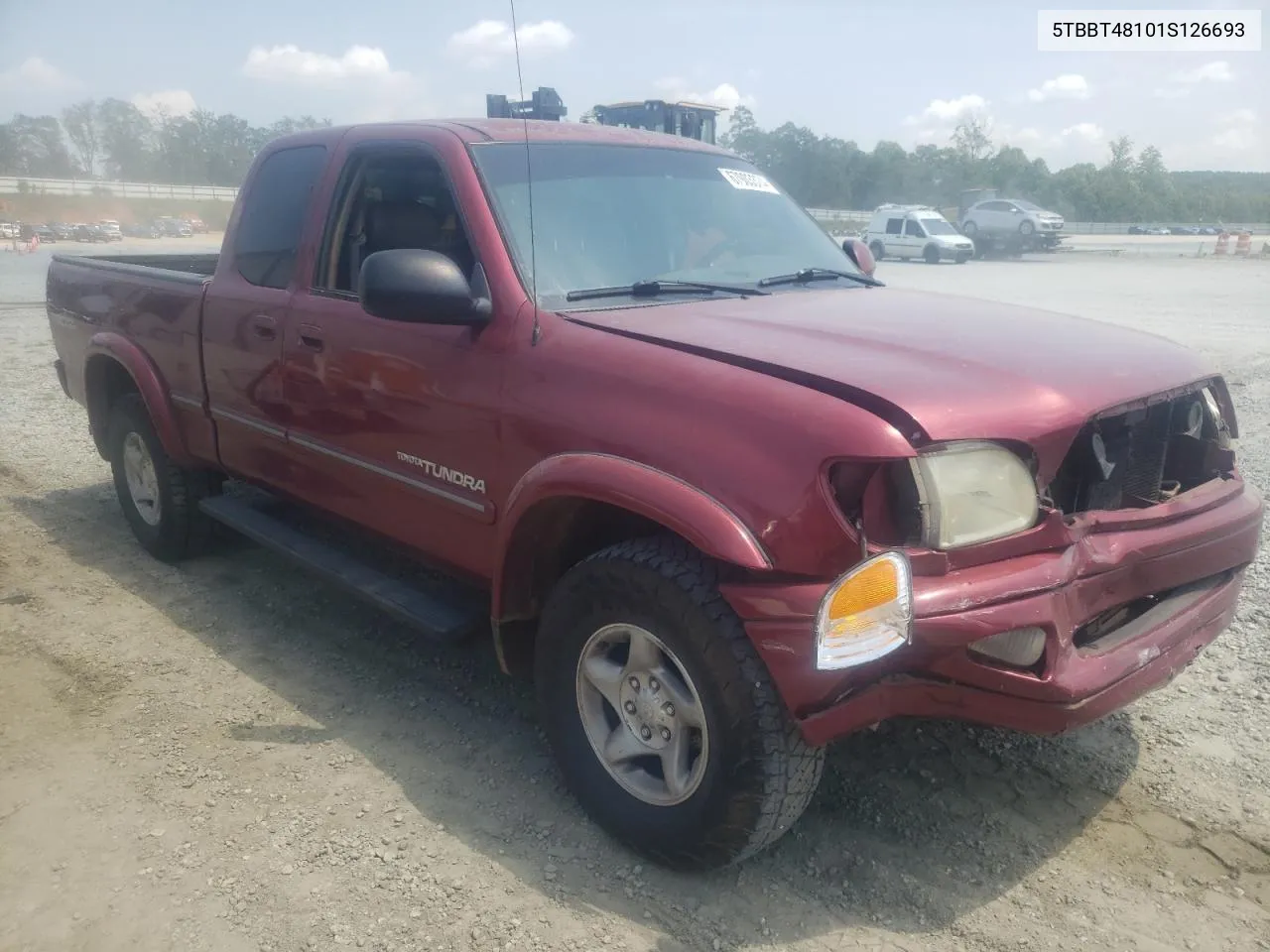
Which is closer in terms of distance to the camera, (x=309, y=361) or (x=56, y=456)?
(x=309, y=361)

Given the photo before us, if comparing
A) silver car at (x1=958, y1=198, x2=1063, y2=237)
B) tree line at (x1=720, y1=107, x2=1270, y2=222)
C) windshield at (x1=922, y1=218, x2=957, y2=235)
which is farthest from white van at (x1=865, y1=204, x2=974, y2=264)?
tree line at (x1=720, y1=107, x2=1270, y2=222)

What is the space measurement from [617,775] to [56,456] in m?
5.93

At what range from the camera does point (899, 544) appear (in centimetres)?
222

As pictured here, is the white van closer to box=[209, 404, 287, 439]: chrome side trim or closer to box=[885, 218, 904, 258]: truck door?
box=[885, 218, 904, 258]: truck door

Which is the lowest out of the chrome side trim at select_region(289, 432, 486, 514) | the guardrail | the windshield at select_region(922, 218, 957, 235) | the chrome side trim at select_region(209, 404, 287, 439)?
the chrome side trim at select_region(289, 432, 486, 514)

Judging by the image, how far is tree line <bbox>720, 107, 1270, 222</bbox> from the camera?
54.0 meters

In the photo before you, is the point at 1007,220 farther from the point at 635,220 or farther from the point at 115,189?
the point at 115,189

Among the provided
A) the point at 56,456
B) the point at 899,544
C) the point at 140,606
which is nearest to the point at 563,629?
the point at 899,544

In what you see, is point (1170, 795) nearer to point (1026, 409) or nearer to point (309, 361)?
point (1026, 409)

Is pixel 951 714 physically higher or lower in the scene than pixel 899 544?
lower

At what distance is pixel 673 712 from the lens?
2.55 metres

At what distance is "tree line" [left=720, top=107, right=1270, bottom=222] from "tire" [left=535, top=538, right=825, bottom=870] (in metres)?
49.5

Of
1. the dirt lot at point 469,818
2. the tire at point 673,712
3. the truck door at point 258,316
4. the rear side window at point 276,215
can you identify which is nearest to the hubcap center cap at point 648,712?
the tire at point 673,712

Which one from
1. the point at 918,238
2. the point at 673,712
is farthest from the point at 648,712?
the point at 918,238
